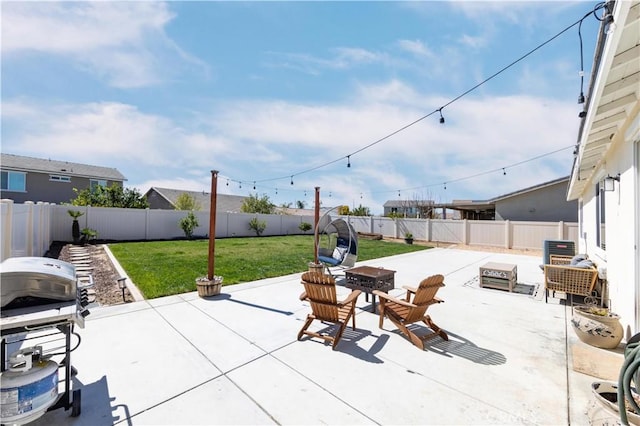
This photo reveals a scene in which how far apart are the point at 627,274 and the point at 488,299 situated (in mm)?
2622

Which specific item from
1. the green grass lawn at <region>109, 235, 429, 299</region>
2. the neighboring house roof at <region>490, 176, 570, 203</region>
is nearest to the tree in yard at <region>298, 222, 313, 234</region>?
the green grass lawn at <region>109, 235, 429, 299</region>

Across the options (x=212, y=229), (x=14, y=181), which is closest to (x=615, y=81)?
(x=212, y=229)

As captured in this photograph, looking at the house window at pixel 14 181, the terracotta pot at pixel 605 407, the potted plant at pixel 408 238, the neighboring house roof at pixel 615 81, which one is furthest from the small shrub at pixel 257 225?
the terracotta pot at pixel 605 407

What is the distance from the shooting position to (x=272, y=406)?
246 centimetres

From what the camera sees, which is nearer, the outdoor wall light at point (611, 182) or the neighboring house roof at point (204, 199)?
the outdoor wall light at point (611, 182)

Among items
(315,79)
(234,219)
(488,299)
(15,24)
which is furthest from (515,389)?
(234,219)

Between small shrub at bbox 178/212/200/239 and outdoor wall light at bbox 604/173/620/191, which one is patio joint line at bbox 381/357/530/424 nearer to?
outdoor wall light at bbox 604/173/620/191

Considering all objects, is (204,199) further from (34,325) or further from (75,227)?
Result: (34,325)

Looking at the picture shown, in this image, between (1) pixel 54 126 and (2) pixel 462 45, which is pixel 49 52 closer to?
(1) pixel 54 126

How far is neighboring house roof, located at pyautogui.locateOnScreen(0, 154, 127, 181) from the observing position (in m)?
18.0

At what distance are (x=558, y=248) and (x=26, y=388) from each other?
39.8 ft

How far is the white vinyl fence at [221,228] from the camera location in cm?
1199

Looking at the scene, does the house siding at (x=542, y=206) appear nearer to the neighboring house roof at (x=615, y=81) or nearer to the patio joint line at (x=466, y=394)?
the neighboring house roof at (x=615, y=81)

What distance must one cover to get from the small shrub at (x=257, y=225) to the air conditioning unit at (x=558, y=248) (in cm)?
1740
